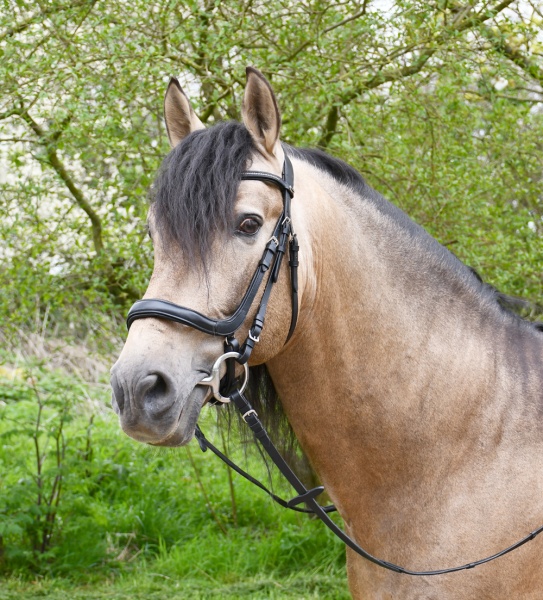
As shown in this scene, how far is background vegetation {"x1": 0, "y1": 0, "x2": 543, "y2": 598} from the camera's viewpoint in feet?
14.3

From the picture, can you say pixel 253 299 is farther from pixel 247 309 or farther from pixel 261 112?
pixel 261 112

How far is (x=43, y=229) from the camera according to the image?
5246 millimetres

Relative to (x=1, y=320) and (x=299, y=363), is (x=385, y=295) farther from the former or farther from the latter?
(x=1, y=320)

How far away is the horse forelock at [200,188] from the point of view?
2.12 m

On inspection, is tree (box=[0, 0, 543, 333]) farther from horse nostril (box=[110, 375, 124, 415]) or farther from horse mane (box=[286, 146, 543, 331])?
horse nostril (box=[110, 375, 124, 415])

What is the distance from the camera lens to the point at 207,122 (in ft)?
17.1

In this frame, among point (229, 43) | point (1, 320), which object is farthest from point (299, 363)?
point (1, 320)

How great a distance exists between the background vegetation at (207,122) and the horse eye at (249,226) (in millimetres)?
2087

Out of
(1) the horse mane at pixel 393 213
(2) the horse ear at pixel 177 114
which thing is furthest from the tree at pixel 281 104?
(1) the horse mane at pixel 393 213

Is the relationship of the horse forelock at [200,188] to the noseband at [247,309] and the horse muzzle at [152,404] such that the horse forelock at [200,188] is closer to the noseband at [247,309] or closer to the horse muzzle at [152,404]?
the noseband at [247,309]

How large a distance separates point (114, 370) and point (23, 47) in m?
2.85

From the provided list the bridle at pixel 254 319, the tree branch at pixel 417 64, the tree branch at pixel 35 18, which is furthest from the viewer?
the tree branch at pixel 417 64

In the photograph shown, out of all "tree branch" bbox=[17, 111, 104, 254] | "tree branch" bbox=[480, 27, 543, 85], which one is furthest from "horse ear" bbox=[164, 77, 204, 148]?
"tree branch" bbox=[480, 27, 543, 85]

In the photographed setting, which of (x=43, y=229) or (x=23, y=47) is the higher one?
(x=23, y=47)
